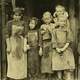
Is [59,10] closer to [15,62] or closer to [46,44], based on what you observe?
[46,44]

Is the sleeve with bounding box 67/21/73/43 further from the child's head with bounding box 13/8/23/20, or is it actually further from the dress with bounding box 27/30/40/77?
the child's head with bounding box 13/8/23/20

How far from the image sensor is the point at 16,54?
2.55 metres

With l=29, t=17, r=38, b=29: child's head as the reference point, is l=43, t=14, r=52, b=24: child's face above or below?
above

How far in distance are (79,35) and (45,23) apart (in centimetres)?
24

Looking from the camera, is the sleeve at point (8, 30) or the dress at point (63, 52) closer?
the dress at point (63, 52)

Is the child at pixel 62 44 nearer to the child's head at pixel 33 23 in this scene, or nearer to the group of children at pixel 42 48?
the group of children at pixel 42 48

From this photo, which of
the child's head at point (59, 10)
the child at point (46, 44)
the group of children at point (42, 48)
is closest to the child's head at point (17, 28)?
the group of children at point (42, 48)

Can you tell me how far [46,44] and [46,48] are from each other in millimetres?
26

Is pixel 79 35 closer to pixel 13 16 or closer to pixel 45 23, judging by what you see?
pixel 45 23

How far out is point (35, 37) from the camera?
8.51 ft

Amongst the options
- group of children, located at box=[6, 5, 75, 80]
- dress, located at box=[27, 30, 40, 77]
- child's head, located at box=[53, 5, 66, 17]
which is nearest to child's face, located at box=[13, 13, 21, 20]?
group of children, located at box=[6, 5, 75, 80]

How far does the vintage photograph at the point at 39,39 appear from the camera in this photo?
8.36ft

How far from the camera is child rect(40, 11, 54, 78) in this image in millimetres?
2578

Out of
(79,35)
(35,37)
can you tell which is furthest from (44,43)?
(79,35)
